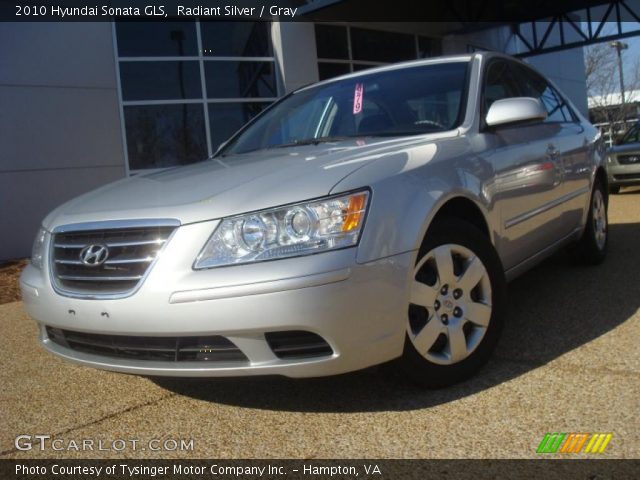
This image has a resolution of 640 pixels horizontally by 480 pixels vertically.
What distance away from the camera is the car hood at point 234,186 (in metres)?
2.42

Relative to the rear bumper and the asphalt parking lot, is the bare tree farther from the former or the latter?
the asphalt parking lot

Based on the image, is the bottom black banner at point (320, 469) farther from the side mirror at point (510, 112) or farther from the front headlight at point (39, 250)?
the side mirror at point (510, 112)

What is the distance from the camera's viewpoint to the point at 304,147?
334 centimetres

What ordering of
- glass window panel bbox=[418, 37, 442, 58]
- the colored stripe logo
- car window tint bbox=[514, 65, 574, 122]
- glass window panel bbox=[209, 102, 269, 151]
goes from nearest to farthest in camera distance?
the colored stripe logo → car window tint bbox=[514, 65, 574, 122] → glass window panel bbox=[209, 102, 269, 151] → glass window panel bbox=[418, 37, 442, 58]

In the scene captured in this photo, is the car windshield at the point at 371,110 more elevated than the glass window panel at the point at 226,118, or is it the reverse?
the glass window panel at the point at 226,118

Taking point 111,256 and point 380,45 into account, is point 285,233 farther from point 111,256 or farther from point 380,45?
point 380,45

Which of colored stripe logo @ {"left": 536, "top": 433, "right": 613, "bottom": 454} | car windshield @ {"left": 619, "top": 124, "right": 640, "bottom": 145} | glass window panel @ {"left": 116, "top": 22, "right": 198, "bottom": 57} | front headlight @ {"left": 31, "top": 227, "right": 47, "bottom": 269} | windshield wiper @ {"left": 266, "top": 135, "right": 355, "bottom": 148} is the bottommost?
colored stripe logo @ {"left": 536, "top": 433, "right": 613, "bottom": 454}

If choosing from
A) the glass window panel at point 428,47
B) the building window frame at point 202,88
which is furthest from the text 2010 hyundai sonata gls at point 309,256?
the glass window panel at point 428,47

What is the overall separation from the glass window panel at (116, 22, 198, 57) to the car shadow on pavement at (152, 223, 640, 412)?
24.6 feet

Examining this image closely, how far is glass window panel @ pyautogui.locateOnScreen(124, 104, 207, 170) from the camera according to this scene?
994cm

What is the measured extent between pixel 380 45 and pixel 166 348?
37.9 ft

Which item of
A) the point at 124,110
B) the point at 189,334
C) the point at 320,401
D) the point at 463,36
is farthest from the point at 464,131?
the point at 463,36

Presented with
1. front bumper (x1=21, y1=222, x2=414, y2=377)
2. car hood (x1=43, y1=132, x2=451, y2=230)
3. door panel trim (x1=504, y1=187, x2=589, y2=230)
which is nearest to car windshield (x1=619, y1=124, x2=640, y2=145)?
door panel trim (x1=504, y1=187, x2=589, y2=230)

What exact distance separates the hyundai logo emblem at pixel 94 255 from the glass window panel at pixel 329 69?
9.69 metres
